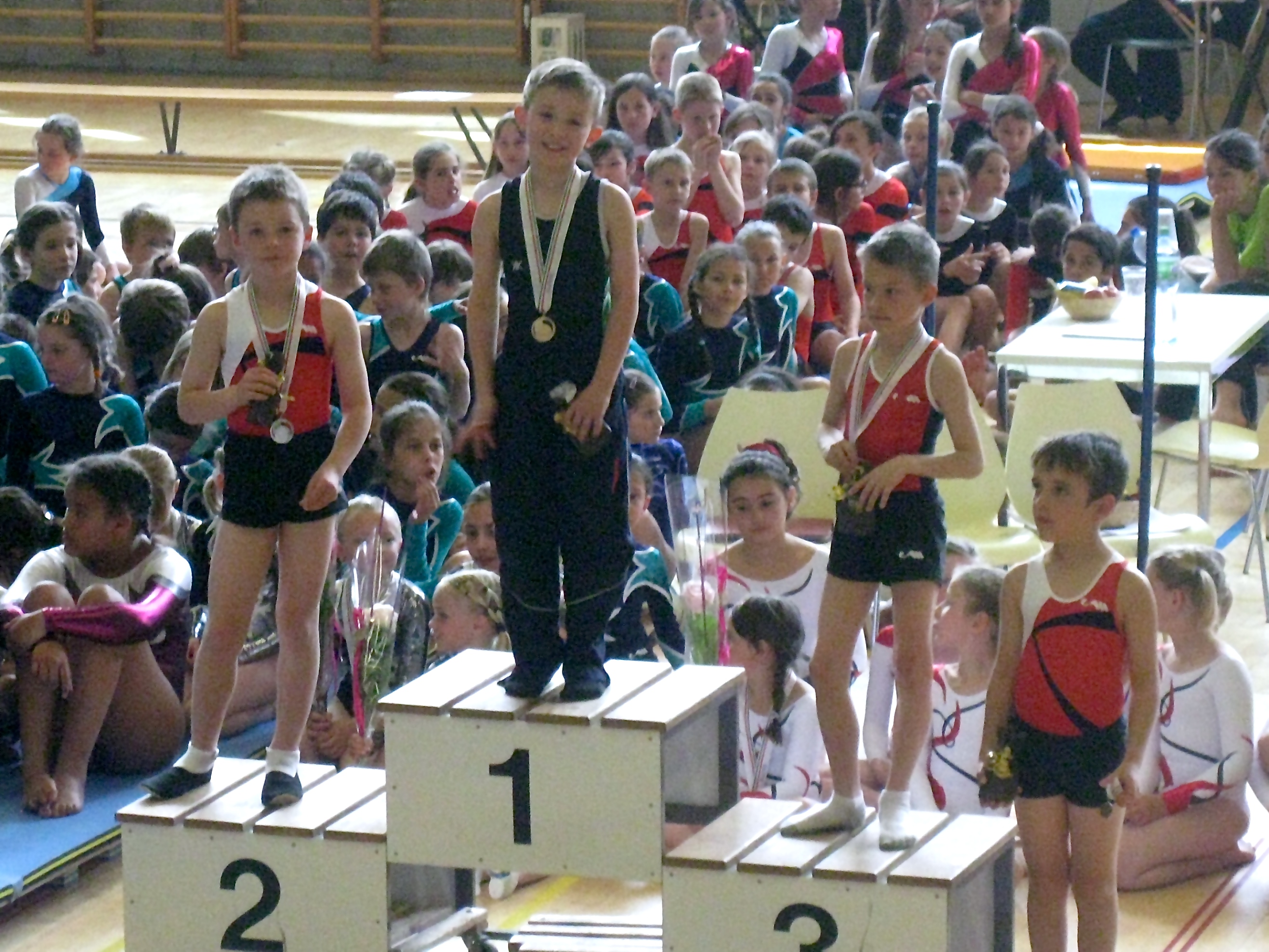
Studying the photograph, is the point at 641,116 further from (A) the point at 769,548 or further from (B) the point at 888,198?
(A) the point at 769,548

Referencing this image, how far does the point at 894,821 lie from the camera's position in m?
3.08

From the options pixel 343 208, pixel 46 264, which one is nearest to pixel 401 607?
pixel 343 208

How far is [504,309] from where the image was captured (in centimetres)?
516

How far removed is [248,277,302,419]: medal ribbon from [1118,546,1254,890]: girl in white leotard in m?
2.07

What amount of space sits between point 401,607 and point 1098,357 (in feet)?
7.59

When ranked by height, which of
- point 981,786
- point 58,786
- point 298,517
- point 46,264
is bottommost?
point 58,786

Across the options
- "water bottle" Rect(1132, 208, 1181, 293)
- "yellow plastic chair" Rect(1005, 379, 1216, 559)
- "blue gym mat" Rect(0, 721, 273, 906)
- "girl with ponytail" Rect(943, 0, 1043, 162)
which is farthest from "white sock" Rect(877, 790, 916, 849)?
"girl with ponytail" Rect(943, 0, 1043, 162)

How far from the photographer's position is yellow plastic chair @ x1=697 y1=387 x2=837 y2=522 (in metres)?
5.15

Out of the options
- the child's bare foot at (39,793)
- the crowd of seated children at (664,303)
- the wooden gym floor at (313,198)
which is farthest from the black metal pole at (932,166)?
the child's bare foot at (39,793)

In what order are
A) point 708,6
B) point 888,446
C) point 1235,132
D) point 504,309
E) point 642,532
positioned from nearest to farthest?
Result: point 888,446 → point 642,532 → point 504,309 → point 1235,132 → point 708,6

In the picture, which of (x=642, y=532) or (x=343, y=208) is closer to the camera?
(x=642, y=532)

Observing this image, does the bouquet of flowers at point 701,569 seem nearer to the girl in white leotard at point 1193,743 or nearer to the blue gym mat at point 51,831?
the girl in white leotard at point 1193,743

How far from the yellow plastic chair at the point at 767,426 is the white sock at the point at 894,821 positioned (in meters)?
2.08

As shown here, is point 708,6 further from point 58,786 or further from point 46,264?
point 58,786
